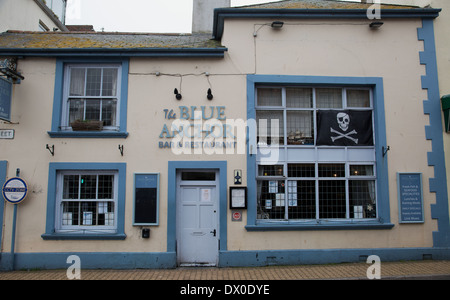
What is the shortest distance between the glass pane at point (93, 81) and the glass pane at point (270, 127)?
14.0 ft

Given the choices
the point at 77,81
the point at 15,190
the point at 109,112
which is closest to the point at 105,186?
the point at 109,112

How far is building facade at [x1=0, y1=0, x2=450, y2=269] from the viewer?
24.9 feet

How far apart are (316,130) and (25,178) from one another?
748 centimetres

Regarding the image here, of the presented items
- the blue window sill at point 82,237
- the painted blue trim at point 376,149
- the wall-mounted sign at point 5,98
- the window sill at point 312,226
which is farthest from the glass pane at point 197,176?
the wall-mounted sign at point 5,98

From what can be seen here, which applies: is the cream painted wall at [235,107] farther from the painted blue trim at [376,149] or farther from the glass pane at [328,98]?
the glass pane at [328,98]

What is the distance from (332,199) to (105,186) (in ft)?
19.2

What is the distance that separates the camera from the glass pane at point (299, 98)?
8.32 m

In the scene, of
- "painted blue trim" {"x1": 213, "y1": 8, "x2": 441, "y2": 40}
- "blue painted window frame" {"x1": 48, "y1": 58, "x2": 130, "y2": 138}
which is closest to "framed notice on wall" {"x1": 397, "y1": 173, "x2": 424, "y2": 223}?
"painted blue trim" {"x1": 213, "y1": 8, "x2": 441, "y2": 40}

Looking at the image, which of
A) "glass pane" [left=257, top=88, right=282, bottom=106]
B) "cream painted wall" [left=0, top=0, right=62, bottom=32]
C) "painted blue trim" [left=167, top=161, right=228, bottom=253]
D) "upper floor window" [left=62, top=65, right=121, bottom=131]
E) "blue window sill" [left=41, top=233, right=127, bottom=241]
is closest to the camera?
"blue window sill" [left=41, top=233, right=127, bottom=241]

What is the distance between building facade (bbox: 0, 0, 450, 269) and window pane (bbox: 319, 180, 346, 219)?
4cm

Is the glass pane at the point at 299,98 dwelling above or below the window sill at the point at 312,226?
above

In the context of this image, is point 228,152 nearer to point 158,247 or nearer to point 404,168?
point 158,247

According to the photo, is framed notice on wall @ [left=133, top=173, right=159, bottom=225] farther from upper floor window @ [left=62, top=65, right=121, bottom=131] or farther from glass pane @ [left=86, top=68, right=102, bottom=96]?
glass pane @ [left=86, top=68, right=102, bottom=96]
